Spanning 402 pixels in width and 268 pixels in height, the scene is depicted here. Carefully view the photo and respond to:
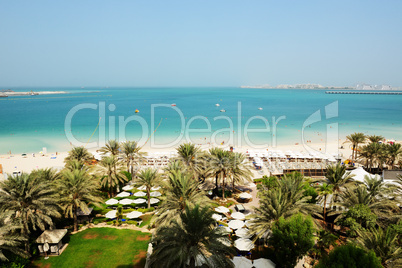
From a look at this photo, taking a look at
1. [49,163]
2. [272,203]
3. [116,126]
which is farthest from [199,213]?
[116,126]

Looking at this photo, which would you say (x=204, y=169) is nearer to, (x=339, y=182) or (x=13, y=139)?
(x=339, y=182)

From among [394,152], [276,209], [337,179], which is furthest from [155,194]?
[394,152]

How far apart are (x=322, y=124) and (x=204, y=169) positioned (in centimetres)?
6960

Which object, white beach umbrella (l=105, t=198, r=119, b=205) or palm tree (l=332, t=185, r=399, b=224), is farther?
white beach umbrella (l=105, t=198, r=119, b=205)

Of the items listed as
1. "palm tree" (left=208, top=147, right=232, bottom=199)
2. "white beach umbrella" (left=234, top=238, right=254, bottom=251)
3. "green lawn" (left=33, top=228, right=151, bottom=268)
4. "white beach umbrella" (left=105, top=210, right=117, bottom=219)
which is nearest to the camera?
"green lawn" (left=33, top=228, right=151, bottom=268)

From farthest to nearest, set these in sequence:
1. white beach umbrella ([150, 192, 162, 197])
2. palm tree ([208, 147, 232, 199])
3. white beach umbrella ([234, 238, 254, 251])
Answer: palm tree ([208, 147, 232, 199])
white beach umbrella ([150, 192, 162, 197])
white beach umbrella ([234, 238, 254, 251])

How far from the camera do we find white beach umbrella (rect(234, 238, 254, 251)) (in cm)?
1562

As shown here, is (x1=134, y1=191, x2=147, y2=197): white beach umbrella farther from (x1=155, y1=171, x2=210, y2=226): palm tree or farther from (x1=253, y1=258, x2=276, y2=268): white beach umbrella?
(x1=253, y1=258, x2=276, y2=268): white beach umbrella

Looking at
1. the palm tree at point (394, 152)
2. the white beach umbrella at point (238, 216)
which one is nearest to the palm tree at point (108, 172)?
the white beach umbrella at point (238, 216)

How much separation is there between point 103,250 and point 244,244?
382 inches

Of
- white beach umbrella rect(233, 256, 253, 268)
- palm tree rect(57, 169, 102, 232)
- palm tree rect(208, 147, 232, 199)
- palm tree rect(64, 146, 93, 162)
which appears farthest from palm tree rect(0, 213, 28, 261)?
palm tree rect(208, 147, 232, 199)

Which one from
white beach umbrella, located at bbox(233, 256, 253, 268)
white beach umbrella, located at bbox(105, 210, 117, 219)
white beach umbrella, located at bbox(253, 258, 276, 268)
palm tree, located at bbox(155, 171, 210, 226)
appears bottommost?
white beach umbrella, located at bbox(253, 258, 276, 268)

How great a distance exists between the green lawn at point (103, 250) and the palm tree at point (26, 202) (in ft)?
8.06

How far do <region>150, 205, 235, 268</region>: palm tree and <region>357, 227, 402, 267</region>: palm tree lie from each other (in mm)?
7505
